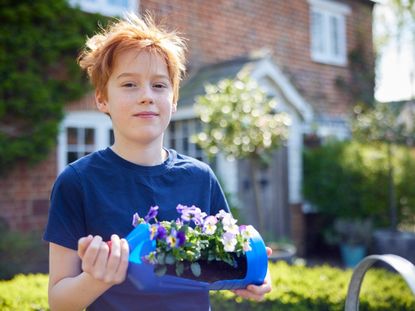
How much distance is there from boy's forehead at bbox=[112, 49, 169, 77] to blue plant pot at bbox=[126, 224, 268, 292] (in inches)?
21.0

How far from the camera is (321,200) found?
10.2 m

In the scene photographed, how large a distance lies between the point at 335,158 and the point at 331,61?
3318 mm

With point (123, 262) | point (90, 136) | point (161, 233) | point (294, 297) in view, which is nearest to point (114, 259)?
point (123, 262)

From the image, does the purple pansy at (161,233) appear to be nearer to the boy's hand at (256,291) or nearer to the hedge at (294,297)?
the boy's hand at (256,291)

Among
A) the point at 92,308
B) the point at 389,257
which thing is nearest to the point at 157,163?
the point at 92,308

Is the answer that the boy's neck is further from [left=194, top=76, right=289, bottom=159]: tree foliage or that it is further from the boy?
[left=194, top=76, right=289, bottom=159]: tree foliage

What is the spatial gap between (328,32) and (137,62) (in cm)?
1163

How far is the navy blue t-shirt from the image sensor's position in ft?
5.12

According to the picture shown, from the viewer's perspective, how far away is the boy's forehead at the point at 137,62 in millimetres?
1641

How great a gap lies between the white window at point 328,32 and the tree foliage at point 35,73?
6308mm

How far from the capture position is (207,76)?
9.05m

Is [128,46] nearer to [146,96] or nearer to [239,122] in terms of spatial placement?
[146,96]

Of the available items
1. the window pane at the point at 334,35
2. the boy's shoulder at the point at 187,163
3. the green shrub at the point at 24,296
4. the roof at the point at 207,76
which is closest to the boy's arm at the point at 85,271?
the boy's shoulder at the point at 187,163

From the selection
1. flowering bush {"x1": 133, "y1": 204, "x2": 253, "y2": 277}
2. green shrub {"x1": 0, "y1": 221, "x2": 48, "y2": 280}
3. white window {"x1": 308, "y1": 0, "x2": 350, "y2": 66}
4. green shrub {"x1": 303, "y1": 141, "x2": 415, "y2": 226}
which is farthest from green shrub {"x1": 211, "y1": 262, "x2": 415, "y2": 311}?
white window {"x1": 308, "y1": 0, "x2": 350, "y2": 66}
